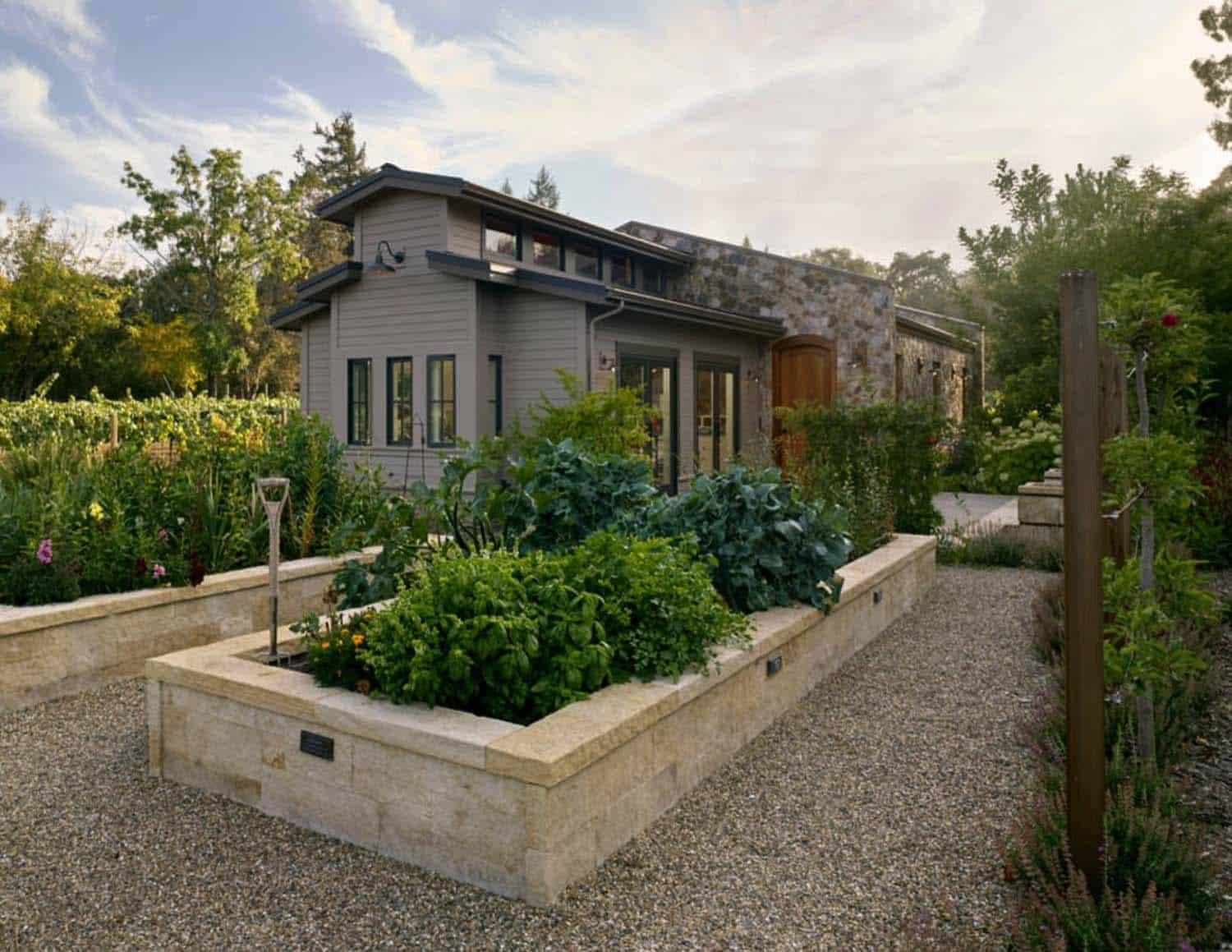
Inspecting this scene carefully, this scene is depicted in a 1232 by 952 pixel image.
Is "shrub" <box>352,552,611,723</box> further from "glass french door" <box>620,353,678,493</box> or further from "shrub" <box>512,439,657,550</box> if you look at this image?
"glass french door" <box>620,353,678,493</box>

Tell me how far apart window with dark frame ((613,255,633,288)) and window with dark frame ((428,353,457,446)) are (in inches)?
168

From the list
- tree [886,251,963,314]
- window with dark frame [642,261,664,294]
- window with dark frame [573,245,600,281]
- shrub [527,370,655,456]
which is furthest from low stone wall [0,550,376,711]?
tree [886,251,963,314]

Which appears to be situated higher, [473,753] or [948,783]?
[473,753]

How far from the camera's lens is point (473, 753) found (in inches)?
106

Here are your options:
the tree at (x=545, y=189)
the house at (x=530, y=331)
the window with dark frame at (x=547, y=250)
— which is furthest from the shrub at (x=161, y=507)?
the tree at (x=545, y=189)

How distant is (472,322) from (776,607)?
24.9 ft

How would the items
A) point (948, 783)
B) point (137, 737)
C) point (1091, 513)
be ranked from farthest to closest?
1. point (137, 737)
2. point (948, 783)
3. point (1091, 513)

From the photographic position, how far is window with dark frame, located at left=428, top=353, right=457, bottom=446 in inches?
459

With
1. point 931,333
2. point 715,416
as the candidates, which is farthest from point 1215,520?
point 931,333

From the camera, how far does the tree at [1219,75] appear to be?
52.3 ft

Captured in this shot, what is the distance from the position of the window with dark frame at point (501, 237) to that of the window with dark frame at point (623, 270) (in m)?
2.32

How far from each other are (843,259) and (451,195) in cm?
3965

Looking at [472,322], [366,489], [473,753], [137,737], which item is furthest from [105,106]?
[473,753]

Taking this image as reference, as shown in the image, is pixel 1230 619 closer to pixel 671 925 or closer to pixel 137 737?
pixel 671 925
